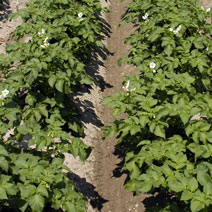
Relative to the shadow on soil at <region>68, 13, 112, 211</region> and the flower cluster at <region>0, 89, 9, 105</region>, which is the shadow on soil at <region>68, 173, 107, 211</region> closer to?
the shadow on soil at <region>68, 13, 112, 211</region>

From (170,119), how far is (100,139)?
166 centimetres

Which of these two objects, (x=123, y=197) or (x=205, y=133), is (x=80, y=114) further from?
(x=205, y=133)

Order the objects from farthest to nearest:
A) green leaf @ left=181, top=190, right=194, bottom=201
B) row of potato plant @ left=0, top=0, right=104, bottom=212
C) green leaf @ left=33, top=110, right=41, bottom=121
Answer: green leaf @ left=33, top=110, right=41, bottom=121 < row of potato plant @ left=0, top=0, right=104, bottom=212 < green leaf @ left=181, top=190, right=194, bottom=201

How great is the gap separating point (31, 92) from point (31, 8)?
1.97m

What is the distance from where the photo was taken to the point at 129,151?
4824mm

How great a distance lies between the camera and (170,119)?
4473 mm

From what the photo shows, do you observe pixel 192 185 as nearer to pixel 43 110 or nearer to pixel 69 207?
pixel 69 207

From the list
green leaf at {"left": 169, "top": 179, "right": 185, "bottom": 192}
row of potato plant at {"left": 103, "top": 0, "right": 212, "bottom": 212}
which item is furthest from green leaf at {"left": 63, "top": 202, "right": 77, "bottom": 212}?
green leaf at {"left": 169, "top": 179, "right": 185, "bottom": 192}

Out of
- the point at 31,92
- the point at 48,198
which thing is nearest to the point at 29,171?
the point at 48,198

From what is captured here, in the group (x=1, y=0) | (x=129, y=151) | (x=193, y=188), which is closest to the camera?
(x=193, y=188)

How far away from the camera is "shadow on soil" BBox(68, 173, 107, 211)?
487 cm

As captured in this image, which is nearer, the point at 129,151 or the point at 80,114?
the point at 129,151

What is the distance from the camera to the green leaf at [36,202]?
10.7 feet

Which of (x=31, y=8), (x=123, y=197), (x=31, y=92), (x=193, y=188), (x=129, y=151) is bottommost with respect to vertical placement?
(x=123, y=197)
